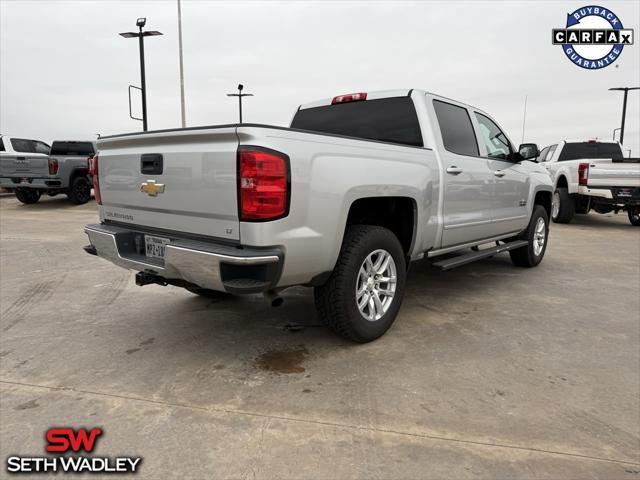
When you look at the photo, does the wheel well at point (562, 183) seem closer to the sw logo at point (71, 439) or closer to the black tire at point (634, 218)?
the black tire at point (634, 218)

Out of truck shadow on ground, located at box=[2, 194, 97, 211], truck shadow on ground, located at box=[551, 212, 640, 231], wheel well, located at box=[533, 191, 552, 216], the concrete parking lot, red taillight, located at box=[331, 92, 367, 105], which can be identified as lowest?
the concrete parking lot

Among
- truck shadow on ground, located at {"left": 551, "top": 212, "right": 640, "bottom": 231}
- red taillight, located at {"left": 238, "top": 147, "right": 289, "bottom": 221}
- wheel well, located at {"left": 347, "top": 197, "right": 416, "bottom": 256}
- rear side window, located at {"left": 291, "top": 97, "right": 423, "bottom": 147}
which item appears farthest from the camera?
truck shadow on ground, located at {"left": 551, "top": 212, "right": 640, "bottom": 231}

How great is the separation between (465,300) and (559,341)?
Answer: 116cm

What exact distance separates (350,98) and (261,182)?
2.28 metres

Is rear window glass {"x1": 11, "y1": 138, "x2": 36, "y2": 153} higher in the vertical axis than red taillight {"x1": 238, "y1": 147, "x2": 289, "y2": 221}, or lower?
higher

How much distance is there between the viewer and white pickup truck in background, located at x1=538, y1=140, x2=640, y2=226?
30.8 feet

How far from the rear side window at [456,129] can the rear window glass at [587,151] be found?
30.2 ft

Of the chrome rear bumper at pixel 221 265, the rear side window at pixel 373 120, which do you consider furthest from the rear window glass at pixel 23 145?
the chrome rear bumper at pixel 221 265

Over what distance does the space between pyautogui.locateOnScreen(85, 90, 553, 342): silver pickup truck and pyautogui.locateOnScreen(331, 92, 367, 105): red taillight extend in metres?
0.01

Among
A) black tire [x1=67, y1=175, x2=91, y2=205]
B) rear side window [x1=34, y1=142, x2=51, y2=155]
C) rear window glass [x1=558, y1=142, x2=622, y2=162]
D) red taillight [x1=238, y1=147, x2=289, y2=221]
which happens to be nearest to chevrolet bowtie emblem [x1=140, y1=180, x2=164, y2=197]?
red taillight [x1=238, y1=147, x2=289, y2=221]

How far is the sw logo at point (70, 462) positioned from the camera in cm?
204

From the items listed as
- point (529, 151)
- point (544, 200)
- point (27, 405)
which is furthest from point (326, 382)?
point (544, 200)

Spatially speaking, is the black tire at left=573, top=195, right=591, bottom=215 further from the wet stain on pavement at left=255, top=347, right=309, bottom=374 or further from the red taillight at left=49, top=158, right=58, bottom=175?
the red taillight at left=49, top=158, right=58, bottom=175

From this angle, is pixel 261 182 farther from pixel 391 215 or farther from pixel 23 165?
pixel 23 165
